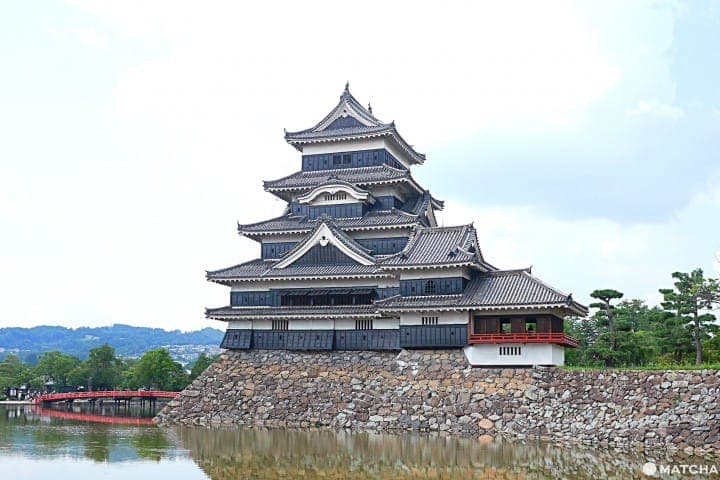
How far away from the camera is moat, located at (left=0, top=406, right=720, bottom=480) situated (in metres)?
19.1

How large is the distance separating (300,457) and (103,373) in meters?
49.7

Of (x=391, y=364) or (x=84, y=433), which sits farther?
(x=391, y=364)

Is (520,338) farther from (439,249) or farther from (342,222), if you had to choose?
(342,222)

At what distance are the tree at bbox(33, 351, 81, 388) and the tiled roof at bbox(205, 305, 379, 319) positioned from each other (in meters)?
37.7

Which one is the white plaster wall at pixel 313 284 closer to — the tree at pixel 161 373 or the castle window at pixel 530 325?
the castle window at pixel 530 325

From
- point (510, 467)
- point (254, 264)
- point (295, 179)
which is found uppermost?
point (295, 179)

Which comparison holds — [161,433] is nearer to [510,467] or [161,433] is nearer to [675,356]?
[510,467]

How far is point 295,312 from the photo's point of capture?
34906mm

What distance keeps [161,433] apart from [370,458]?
10.5m

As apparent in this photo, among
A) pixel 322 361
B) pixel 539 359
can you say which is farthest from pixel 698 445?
pixel 322 361

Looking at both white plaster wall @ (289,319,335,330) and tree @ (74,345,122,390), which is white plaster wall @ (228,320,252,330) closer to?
white plaster wall @ (289,319,335,330)

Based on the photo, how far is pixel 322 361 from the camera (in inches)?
1345

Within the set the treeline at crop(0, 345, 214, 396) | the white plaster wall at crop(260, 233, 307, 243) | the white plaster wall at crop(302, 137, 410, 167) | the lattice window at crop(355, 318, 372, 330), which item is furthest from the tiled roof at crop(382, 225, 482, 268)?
the treeline at crop(0, 345, 214, 396)

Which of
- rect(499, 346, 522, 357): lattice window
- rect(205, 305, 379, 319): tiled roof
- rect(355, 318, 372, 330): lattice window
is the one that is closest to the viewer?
rect(499, 346, 522, 357): lattice window
